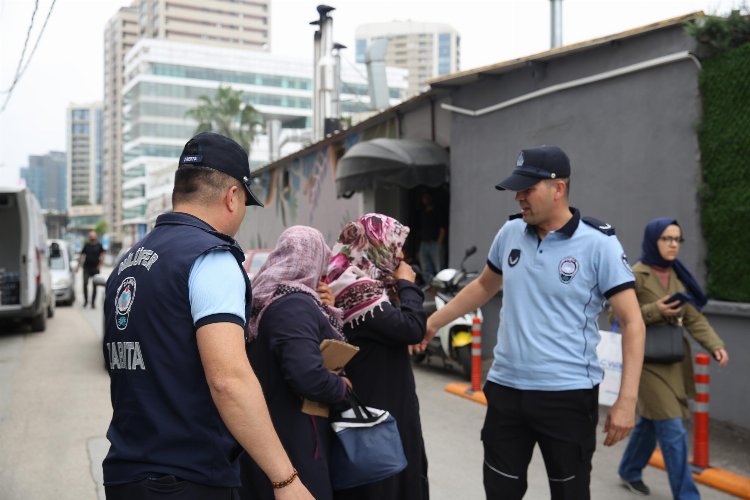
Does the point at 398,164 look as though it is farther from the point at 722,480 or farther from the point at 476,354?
the point at 722,480

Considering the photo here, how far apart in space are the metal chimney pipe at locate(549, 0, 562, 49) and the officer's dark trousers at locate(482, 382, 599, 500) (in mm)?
10211

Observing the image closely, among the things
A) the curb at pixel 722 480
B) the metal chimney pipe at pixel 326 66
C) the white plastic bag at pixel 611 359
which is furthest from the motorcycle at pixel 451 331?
the metal chimney pipe at pixel 326 66

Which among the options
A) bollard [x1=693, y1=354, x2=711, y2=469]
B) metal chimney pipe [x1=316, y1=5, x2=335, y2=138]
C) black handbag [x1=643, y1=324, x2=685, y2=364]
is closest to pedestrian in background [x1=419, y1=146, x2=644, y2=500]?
black handbag [x1=643, y1=324, x2=685, y2=364]

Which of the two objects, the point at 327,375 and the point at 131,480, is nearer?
the point at 131,480

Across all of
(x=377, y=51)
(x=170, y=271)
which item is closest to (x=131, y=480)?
(x=170, y=271)

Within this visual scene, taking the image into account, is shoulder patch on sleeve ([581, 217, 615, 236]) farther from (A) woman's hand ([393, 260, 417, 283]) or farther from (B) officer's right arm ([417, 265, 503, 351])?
(A) woman's hand ([393, 260, 417, 283])

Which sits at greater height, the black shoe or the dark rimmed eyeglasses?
the dark rimmed eyeglasses

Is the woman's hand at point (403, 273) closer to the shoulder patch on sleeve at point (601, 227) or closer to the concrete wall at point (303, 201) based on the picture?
the shoulder patch on sleeve at point (601, 227)

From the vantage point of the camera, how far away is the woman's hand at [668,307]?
470 cm

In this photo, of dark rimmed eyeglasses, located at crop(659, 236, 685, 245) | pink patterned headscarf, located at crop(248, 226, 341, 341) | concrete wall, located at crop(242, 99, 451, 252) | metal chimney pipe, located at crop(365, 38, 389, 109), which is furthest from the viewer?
metal chimney pipe, located at crop(365, 38, 389, 109)

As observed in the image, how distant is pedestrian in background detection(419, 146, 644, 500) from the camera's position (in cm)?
312

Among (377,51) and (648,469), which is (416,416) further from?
(377,51)

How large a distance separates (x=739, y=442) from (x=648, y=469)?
3.77 ft

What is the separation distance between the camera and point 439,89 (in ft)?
38.4
